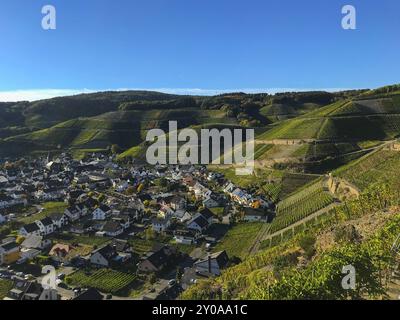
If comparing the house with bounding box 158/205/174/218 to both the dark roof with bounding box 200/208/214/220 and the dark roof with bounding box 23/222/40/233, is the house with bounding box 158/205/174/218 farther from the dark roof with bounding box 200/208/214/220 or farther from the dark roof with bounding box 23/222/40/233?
the dark roof with bounding box 23/222/40/233

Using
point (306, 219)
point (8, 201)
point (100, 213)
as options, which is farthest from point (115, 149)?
point (306, 219)

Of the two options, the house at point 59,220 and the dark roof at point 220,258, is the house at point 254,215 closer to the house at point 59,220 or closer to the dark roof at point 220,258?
the dark roof at point 220,258

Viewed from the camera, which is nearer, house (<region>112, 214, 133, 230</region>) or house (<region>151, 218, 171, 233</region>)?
house (<region>151, 218, 171, 233</region>)

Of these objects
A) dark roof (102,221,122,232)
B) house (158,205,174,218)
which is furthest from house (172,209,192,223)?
dark roof (102,221,122,232)

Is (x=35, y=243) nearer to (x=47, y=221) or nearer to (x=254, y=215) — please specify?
(x=47, y=221)
